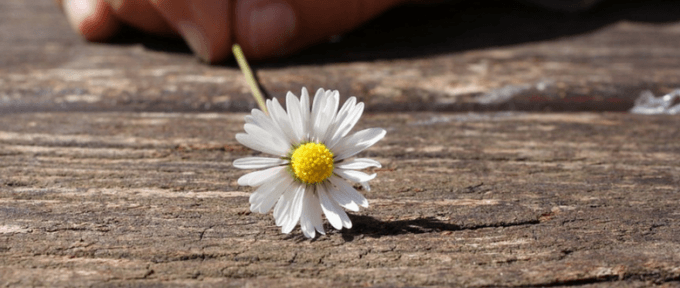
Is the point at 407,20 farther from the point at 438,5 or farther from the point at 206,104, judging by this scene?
the point at 206,104

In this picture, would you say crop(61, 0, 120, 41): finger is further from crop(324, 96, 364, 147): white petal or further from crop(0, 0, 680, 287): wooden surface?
crop(324, 96, 364, 147): white petal

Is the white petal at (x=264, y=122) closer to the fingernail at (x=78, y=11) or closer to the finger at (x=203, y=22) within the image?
the finger at (x=203, y=22)

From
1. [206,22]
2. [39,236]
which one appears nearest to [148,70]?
[206,22]

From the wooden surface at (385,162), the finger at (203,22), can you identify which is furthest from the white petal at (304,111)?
the finger at (203,22)

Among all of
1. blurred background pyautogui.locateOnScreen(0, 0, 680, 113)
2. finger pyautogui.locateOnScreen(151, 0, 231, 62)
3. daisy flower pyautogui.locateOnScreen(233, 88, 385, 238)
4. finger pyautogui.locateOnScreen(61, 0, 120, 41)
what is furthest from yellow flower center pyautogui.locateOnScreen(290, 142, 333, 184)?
finger pyautogui.locateOnScreen(61, 0, 120, 41)

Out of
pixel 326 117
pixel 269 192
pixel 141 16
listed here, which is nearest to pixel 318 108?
pixel 326 117

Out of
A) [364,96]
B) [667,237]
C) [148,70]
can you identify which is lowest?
[667,237]

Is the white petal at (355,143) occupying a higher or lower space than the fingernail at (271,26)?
lower

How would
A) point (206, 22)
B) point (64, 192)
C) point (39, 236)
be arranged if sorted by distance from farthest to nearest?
point (206, 22), point (64, 192), point (39, 236)
